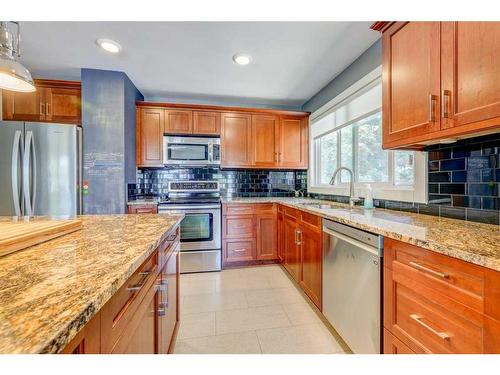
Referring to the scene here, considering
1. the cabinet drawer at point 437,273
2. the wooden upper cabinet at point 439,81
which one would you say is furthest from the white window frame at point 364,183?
the cabinet drawer at point 437,273

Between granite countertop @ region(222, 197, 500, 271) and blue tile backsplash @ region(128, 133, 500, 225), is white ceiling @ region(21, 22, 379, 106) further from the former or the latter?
granite countertop @ region(222, 197, 500, 271)

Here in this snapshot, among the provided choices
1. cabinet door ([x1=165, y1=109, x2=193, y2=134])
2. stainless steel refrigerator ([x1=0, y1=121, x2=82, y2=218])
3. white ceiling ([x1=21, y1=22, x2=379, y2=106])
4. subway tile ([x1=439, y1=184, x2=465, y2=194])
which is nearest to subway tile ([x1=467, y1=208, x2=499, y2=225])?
subway tile ([x1=439, y1=184, x2=465, y2=194])

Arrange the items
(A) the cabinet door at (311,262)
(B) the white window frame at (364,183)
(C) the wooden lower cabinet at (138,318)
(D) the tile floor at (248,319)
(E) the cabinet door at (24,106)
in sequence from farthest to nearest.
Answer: (E) the cabinet door at (24,106), (A) the cabinet door at (311,262), (B) the white window frame at (364,183), (D) the tile floor at (248,319), (C) the wooden lower cabinet at (138,318)

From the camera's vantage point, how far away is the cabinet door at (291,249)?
240cm

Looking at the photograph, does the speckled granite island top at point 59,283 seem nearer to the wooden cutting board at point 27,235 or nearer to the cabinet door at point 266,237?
the wooden cutting board at point 27,235

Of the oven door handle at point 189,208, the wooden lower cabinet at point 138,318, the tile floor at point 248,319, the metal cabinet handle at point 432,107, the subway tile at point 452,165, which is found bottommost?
the tile floor at point 248,319

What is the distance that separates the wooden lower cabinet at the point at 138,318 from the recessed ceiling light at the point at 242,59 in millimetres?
1919

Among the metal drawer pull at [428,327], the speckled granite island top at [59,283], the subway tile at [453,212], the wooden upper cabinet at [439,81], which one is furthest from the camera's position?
the subway tile at [453,212]

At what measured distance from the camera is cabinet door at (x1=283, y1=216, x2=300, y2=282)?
240 centimetres

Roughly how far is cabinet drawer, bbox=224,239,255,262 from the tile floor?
34 centimetres

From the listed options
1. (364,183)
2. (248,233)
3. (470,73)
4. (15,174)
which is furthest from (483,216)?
(15,174)

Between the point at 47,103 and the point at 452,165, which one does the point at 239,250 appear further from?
the point at 47,103

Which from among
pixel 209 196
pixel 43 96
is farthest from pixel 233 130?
pixel 43 96

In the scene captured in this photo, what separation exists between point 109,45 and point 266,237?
272 cm
